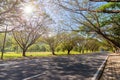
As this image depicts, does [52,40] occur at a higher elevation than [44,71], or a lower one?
higher

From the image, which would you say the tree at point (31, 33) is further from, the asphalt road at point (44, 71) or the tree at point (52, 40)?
the asphalt road at point (44, 71)

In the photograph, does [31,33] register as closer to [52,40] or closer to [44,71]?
[52,40]

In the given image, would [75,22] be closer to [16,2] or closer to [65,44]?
[16,2]

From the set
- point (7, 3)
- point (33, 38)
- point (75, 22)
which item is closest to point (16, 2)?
point (7, 3)

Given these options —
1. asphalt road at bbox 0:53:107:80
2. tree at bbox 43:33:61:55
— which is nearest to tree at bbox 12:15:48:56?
tree at bbox 43:33:61:55

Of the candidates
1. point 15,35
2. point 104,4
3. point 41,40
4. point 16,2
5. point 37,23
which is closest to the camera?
point 104,4

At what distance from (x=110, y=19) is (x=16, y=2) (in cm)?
957

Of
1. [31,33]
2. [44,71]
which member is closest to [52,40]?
[31,33]

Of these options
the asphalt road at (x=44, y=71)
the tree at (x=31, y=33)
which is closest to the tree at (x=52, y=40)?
the tree at (x=31, y=33)

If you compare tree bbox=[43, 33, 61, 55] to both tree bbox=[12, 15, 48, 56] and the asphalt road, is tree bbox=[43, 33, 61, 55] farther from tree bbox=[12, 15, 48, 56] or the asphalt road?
the asphalt road

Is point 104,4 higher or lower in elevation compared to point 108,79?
higher

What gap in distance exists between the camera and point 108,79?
12461mm

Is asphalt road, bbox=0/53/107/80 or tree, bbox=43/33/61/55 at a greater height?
tree, bbox=43/33/61/55

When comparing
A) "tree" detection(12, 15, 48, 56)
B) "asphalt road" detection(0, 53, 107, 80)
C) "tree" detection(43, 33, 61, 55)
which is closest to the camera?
"asphalt road" detection(0, 53, 107, 80)
